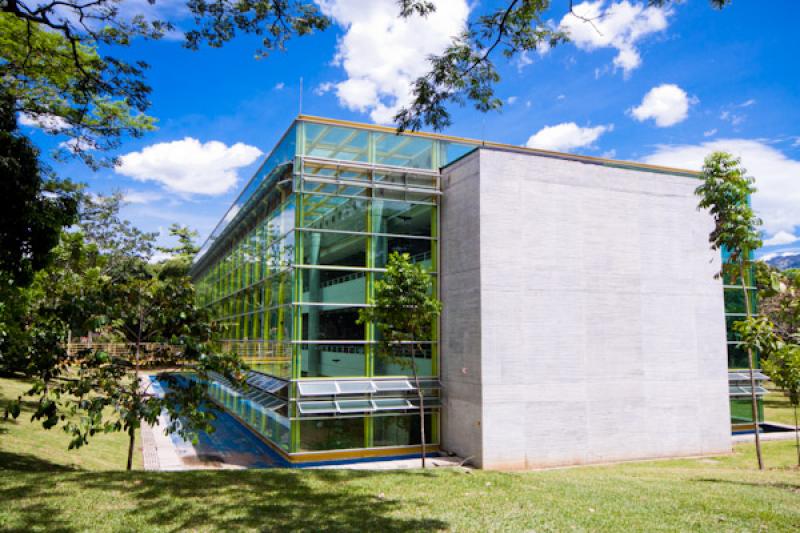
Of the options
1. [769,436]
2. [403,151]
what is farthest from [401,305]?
[769,436]

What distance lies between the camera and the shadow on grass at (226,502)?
6469mm

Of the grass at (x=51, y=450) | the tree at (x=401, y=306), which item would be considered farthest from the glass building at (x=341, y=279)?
the grass at (x=51, y=450)

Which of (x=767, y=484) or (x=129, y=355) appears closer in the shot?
(x=129, y=355)

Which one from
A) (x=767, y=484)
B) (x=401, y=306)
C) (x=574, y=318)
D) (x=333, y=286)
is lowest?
(x=767, y=484)

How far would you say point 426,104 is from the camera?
912 centimetres

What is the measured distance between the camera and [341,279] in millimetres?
16453

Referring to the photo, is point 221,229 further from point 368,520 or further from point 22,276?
point 368,520

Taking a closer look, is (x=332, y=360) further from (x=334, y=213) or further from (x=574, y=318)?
(x=574, y=318)

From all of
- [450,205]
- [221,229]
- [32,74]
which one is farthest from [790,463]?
[221,229]

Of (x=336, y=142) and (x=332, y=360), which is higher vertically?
(x=336, y=142)

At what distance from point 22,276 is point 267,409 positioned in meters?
8.84

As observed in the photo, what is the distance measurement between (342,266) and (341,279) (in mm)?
386

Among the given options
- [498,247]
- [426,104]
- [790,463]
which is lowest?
[790,463]

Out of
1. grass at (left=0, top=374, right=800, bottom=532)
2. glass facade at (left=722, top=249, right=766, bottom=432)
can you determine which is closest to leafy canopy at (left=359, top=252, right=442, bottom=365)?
grass at (left=0, top=374, right=800, bottom=532)
